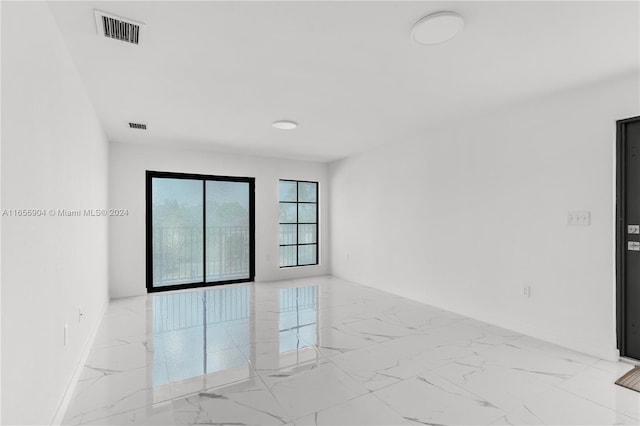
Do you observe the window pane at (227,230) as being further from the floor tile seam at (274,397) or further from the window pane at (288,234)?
the floor tile seam at (274,397)

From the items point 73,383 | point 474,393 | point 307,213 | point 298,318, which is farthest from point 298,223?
point 474,393

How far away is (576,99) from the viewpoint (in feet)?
9.69

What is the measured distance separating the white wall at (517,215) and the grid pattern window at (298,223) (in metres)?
1.91

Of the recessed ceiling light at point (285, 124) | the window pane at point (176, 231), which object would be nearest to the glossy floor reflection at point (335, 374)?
the window pane at point (176, 231)

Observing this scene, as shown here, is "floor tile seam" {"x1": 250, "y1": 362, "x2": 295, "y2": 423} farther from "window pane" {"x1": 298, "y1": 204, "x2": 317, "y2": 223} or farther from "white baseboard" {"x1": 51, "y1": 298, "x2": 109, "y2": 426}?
"window pane" {"x1": 298, "y1": 204, "x2": 317, "y2": 223}

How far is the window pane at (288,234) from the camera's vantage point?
643 centimetres

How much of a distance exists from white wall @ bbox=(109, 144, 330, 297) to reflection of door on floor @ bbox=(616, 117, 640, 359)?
4714 mm

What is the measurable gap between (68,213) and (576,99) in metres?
4.27

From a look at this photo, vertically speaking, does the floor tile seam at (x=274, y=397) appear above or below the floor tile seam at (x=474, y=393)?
below

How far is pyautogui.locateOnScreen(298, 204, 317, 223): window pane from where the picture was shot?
21.9 feet

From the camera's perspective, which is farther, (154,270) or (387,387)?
(154,270)

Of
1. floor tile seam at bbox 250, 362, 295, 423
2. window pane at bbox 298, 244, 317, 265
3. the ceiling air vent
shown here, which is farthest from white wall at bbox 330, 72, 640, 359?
the ceiling air vent

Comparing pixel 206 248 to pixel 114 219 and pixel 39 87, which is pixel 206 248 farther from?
pixel 39 87

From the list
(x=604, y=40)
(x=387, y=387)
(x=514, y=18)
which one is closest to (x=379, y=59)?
(x=514, y=18)
